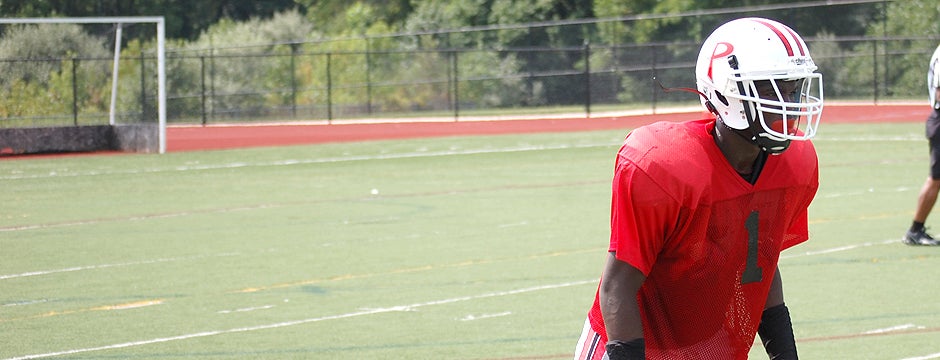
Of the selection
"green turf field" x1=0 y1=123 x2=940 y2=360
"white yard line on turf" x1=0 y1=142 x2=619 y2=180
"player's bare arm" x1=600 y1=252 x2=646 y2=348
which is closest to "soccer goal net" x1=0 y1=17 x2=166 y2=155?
"white yard line on turf" x1=0 y1=142 x2=619 y2=180

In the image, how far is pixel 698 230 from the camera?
361cm

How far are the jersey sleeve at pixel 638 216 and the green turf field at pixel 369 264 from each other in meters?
3.87

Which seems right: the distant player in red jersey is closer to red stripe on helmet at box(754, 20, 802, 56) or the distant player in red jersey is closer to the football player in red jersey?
red stripe on helmet at box(754, 20, 802, 56)

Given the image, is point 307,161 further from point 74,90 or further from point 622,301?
point 622,301

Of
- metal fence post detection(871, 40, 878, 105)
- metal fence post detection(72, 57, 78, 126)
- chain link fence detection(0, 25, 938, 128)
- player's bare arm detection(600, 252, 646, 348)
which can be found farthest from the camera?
chain link fence detection(0, 25, 938, 128)

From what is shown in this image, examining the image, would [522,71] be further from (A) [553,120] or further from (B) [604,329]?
(B) [604,329]

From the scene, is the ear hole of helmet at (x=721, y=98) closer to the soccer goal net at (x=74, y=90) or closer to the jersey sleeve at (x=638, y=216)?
the jersey sleeve at (x=638, y=216)

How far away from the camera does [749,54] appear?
3.61 metres

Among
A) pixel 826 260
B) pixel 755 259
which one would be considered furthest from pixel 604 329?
pixel 826 260

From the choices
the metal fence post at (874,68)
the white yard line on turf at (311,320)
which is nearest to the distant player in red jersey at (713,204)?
the white yard line on turf at (311,320)

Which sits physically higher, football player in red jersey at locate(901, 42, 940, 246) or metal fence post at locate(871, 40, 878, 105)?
metal fence post at locate(871, 40, 878, 105)

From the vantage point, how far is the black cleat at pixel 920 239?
1117cm

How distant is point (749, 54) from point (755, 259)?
0.58 metres

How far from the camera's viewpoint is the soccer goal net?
77.5ft
